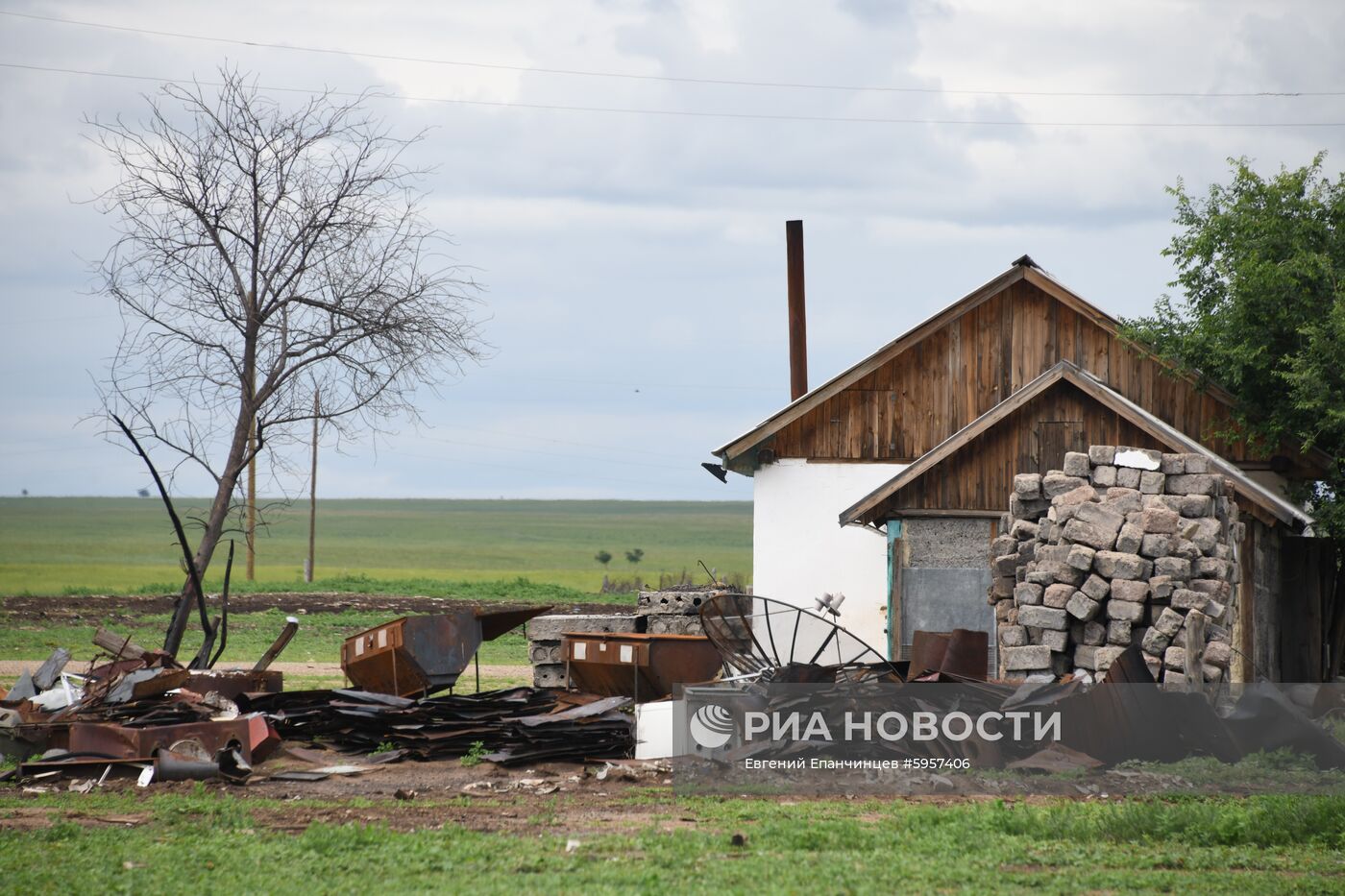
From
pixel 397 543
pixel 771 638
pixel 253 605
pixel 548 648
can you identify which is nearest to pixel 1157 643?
pixel 771 638

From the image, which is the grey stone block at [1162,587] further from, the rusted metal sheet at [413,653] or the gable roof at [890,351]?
the gable roof at [890,351]

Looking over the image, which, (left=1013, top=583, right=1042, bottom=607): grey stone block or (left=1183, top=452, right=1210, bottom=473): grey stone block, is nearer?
(left=1013, top=583, right=1042, bottom=607): grey stone block

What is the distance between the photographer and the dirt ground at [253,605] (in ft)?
114

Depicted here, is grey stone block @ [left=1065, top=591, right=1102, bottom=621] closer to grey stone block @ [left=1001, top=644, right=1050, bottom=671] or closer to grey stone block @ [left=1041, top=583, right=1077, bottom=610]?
grey stone block @ [left=1041, top=583, right=1077, bottom=610]

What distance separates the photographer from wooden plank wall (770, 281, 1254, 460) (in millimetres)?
22250

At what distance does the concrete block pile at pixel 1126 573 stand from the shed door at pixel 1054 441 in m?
4.19

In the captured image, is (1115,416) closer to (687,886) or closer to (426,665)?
(426,665)

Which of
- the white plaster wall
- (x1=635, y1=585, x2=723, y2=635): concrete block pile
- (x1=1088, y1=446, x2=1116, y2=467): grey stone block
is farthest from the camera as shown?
the white plaster wall

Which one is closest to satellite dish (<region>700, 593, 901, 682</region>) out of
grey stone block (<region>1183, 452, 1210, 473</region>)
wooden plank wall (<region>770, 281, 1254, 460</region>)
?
grey stone block (<region>1183, 452, 1210, 473</region>)

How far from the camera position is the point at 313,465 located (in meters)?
53.6

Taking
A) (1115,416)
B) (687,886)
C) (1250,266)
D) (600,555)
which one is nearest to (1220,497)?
(1115,416)

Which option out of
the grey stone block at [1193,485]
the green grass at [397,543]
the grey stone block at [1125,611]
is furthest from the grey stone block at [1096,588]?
the green grass at [397,543]

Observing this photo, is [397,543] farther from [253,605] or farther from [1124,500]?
[1124,500]

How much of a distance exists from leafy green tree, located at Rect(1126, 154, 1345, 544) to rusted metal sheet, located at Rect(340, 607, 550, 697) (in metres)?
11.2
